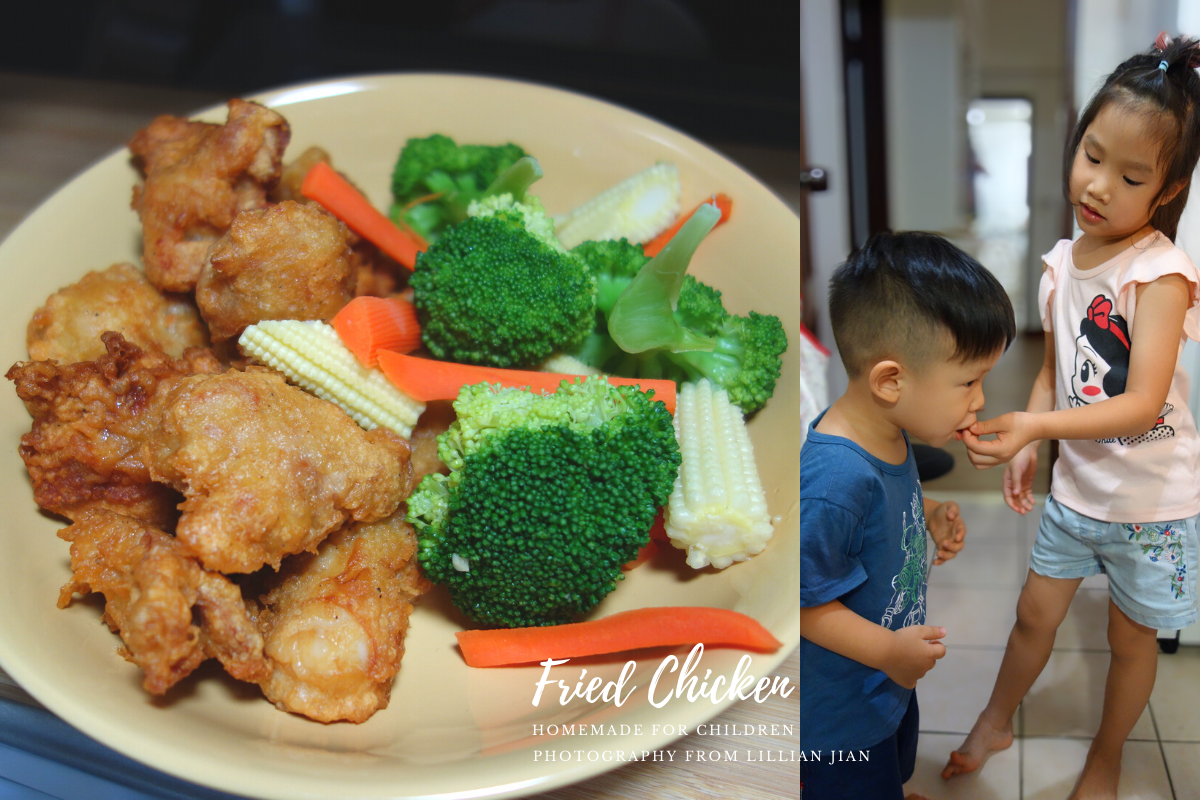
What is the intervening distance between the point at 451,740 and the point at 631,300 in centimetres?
49

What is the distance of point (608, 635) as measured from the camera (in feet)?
2.45

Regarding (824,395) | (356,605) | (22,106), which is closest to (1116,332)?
(824,395)

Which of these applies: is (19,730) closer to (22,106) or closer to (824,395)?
(824,395)

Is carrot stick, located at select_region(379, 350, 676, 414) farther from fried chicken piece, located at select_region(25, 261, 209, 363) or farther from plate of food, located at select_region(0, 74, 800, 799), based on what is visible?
fried chicken piece, located at select_region(25, 261, 209, 363)

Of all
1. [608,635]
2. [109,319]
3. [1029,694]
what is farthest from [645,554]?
[109,319]

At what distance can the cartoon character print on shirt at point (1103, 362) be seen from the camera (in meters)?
0.49

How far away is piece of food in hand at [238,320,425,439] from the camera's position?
2.90 ft

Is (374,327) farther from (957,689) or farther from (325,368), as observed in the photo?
(957,689)

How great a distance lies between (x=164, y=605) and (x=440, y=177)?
73cm

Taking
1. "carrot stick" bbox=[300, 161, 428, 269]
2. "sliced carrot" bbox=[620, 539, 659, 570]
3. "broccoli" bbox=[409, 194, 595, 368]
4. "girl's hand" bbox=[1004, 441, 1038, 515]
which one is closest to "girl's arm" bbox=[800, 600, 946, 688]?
"girl's hand" bbox=[1004, 441, 1038, 515]

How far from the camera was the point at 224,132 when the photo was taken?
3.39ft

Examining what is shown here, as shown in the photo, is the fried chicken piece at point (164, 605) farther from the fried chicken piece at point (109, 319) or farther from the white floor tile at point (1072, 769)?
the white floor tile at point (1072, 769)

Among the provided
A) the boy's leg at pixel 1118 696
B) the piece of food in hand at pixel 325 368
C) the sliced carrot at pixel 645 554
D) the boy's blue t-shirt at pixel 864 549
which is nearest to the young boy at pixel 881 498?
the boy's blue t-shirt at pixel 864 549

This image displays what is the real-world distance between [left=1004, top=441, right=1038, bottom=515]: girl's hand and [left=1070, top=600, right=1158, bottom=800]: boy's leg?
82mm
